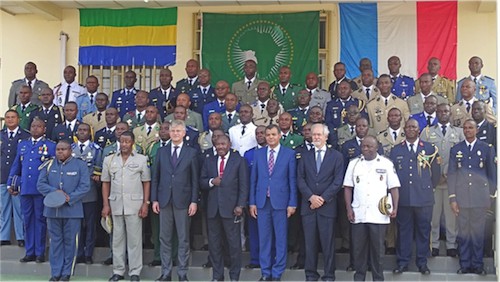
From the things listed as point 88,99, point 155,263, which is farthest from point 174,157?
point 88,99

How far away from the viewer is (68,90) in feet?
33.3

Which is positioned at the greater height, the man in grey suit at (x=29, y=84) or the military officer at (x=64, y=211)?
the man in grey suit at (x=29, y=84)

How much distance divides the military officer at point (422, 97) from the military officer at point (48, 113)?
4301mm

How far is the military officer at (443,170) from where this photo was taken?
7.91 metres

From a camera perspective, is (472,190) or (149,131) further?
(149,131)

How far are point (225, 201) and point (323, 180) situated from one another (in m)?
1.02

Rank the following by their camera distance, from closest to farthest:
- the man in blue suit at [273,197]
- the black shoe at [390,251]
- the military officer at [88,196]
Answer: the man in blue suit at [273,197] < the black shoe at [390,251] < the military officer at [88,196]

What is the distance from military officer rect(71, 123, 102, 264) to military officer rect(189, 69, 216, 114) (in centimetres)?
156

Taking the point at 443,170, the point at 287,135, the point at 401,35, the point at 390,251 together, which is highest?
the point at 401,35

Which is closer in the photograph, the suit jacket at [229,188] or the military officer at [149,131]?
the suit jacket at [229,188]

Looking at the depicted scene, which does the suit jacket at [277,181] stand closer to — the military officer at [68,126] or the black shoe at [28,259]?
the military officer at [68,126]

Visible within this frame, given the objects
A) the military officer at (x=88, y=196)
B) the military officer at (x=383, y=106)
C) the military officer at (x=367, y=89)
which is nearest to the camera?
the military officer at (x=88, y=196)

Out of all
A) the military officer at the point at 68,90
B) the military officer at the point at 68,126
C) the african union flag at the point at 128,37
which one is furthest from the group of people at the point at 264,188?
the african union flag at the point at 128,37

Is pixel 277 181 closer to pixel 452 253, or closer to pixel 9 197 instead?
pixel 452 253
